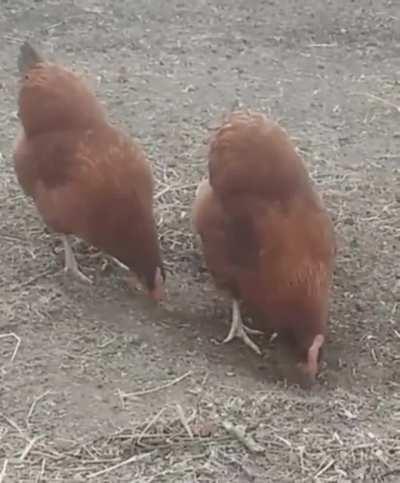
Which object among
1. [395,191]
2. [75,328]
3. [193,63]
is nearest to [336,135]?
[395,191]

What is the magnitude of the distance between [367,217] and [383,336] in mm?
914

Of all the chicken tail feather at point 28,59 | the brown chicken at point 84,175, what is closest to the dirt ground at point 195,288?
the brown chicken at point 84,175

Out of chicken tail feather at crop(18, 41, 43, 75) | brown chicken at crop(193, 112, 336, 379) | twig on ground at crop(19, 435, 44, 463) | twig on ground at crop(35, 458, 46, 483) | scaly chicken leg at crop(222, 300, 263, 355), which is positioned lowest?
scaly chicken leg at crop(222, 300, 263, 355)

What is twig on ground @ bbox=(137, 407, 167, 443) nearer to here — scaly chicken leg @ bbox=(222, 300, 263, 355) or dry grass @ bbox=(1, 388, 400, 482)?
dry grass @ bbox=(1, 388, 400, 482)

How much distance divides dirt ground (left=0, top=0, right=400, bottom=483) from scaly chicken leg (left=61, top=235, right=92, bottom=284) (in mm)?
57

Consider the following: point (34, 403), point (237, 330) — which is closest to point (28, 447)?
point (34, 403)

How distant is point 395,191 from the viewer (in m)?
5.40

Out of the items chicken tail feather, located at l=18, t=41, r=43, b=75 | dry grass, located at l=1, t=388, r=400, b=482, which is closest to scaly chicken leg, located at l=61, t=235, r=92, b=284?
chicken tail feather, located at l=18, t=41, r=43, b=75

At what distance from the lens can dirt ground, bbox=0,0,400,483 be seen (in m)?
3.48

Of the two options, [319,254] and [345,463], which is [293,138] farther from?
[345,463]

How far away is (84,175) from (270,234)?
0.88 m

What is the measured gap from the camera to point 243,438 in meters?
3.48

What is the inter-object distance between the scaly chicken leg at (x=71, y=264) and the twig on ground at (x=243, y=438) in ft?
4.55

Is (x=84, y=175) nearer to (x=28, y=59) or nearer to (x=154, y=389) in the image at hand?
(x=28, y=59)
